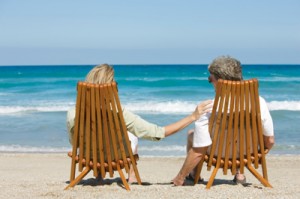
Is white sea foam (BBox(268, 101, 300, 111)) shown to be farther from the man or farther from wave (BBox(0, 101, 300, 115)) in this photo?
the man

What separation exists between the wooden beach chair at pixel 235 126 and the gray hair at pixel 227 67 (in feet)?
0.34

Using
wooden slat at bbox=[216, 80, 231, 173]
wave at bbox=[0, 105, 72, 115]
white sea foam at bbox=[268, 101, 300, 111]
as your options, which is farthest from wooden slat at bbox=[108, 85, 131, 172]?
white sea foam at bbox=[268, 101, 300, 111]

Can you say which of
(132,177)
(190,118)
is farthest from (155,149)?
(190,118)

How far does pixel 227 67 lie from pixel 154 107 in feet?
52.9

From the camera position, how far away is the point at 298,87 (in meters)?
30.5

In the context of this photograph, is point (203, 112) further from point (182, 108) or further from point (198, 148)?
point (182, 108)

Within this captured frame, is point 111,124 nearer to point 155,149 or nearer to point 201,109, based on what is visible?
point 201,109

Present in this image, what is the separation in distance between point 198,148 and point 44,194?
1416mm

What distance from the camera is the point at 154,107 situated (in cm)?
2081

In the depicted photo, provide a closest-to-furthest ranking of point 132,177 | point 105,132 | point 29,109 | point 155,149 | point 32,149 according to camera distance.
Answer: point 105,132 → point 132,177 → point 155,149 → point 32,149 → point 29,109

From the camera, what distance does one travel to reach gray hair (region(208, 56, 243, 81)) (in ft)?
15.4

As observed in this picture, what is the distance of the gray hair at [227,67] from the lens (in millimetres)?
4707

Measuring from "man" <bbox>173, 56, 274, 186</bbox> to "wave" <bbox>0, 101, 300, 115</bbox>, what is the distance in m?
14.2

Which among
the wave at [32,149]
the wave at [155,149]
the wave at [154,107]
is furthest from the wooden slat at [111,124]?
the wave at [154,107]
